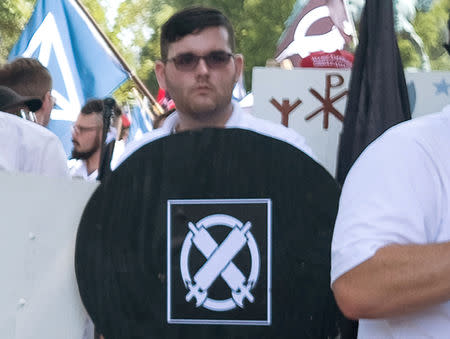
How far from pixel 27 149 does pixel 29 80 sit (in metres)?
1.54

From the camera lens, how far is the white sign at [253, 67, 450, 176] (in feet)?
13.2

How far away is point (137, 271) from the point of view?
273 centimetres

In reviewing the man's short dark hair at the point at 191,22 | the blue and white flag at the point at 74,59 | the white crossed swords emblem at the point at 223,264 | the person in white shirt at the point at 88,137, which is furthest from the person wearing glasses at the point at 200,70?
the blue and white flag at the point at 74,59

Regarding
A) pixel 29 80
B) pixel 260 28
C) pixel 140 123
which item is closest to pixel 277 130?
pixel 29 80

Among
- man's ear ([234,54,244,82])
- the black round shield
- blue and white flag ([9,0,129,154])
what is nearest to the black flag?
man's ear ([234,54,244,82])

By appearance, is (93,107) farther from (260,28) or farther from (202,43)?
(260,28)

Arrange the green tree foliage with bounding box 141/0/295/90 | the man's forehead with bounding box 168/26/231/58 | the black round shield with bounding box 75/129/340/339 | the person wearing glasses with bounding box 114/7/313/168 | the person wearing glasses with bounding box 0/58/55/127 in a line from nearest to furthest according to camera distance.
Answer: the black round shield with bounding box 75/129/340/339, the person wearing glasses with bounding box 114/7/313/168, the man's forehead with bounding box 168/26/231/58, the person wearing glasses with bounding box 0/58/55/127, the green tree foliage with bounding box 141/0/295/90

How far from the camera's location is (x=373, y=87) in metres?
3.18

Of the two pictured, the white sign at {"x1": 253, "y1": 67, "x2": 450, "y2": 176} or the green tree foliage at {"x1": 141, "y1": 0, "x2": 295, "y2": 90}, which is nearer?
the white sign at {"x1": 253, "y1": 67, "x2": 450, "y2": 176}

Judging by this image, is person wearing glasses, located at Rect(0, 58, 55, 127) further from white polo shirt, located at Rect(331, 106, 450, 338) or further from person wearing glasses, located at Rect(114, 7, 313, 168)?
white polo shirt, located at Rect(331, 106, 450, 338)

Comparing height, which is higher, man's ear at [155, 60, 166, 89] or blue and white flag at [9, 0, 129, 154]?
blue and white flag at [9, 0, 129, 154]

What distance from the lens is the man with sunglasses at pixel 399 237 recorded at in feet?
5.79

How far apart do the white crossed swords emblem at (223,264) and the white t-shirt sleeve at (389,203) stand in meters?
0.80

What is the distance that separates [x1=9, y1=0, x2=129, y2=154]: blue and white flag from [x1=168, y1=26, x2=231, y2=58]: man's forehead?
3.60 meters
